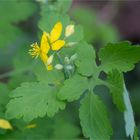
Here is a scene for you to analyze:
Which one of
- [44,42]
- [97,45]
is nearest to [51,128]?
[44,42]

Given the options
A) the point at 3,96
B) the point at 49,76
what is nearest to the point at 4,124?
the point at 3,96

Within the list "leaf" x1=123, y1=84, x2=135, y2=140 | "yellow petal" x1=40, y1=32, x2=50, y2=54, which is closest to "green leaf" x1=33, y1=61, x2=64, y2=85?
"yellow petal" x1=40, y1=32, x2=50, y2=54

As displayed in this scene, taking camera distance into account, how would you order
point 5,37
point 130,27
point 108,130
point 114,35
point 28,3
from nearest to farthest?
point 108,130 → point 5,37 → point 28,3 → point 114,35 → point 130,27

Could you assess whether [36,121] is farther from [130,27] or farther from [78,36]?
[130,27]

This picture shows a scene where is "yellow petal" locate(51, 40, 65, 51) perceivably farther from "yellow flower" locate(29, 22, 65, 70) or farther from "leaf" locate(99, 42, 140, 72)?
"leaf" locate(99, 42, 140, 72)

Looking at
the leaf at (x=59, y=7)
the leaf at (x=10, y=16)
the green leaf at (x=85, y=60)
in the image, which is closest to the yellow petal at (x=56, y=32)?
the green leaf at (x=85, y=60)

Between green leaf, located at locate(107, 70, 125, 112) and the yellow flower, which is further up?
the yellow flower
